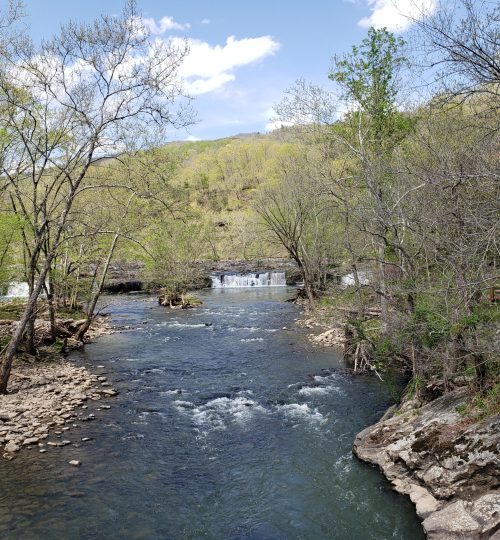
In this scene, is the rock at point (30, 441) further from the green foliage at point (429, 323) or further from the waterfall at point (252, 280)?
the waterfall at point (252, 280)

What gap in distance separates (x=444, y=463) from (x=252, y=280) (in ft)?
117

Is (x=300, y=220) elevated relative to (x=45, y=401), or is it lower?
elevated

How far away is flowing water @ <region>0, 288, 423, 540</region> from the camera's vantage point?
307 inches

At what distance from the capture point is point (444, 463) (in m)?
8.28

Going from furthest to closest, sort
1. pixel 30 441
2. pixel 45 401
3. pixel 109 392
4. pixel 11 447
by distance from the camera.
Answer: pixel 109 392
pixel 45 401
pixel 30 441
pixel 11 447

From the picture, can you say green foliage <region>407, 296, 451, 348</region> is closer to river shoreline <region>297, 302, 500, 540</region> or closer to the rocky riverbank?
river shoreline <region>297, 302, 500, 540</region>

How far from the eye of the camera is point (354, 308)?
14312mm

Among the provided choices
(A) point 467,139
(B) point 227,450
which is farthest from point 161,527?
(A) point 467,139

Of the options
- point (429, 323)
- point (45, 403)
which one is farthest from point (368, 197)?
point (45, 403)

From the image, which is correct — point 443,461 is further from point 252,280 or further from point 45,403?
point 252,280

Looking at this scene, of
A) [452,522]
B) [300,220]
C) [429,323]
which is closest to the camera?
[452,522]

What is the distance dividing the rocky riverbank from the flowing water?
38 cm

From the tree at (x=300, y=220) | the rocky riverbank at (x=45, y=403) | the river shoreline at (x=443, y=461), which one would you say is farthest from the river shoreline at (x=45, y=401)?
the tree at (x=300, y=220)

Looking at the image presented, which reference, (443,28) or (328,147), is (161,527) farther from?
(328,147)
